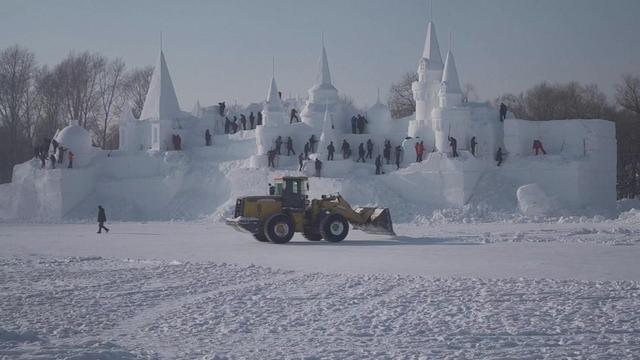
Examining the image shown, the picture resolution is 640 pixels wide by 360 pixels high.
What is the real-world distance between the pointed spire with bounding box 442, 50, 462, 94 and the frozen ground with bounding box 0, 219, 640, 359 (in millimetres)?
20843

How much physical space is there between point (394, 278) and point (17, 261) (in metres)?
9.06

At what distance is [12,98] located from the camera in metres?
55.9

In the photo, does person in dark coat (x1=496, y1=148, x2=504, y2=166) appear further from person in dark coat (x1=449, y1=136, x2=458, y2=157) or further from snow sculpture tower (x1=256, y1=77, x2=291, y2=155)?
snow sculpture tower (x1=256, y1=77, x2=291, y2=155)

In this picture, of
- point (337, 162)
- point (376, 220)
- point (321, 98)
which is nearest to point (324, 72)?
point (321, 98)

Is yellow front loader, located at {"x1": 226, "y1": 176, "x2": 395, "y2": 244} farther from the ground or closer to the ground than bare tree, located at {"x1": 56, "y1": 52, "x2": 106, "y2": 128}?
closer to the ground

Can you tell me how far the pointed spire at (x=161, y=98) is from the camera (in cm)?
4825

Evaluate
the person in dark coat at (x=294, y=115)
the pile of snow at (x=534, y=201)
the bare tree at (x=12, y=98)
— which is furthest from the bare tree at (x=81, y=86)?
the pile of snow at (x=534, y=201)

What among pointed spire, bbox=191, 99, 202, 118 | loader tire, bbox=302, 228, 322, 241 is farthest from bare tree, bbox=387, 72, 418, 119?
loader tire, bbox=302, 228, 322, 241

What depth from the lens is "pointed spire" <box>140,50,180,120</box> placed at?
48250 millimetres

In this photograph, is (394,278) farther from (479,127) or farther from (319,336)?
(479,127)

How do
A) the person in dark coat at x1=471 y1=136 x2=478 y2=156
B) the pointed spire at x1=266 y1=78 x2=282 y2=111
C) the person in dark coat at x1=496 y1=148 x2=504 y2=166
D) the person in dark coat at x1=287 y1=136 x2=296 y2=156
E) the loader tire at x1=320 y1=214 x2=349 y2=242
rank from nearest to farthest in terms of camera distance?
1. the loader tire at x1=320 y1=214 x2=349 y2=242
2. the person in dark coat at x1=496 y1=148 x2=504 y2=166
3. the person in dark coat at x1=471 y1=136 x2=478 y2=156
4. the person in dark coat at x1=287 y1=136 x2=296 y2=156
5. the pointed spire at x1=266 y1=78 x2=282 y2=111

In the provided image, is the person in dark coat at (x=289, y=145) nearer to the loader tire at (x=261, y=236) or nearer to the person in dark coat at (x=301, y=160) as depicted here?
the person in dark coat at (x=301, y=160)

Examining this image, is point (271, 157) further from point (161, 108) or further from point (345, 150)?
point (161, 108)

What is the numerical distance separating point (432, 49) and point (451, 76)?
3629 mm
